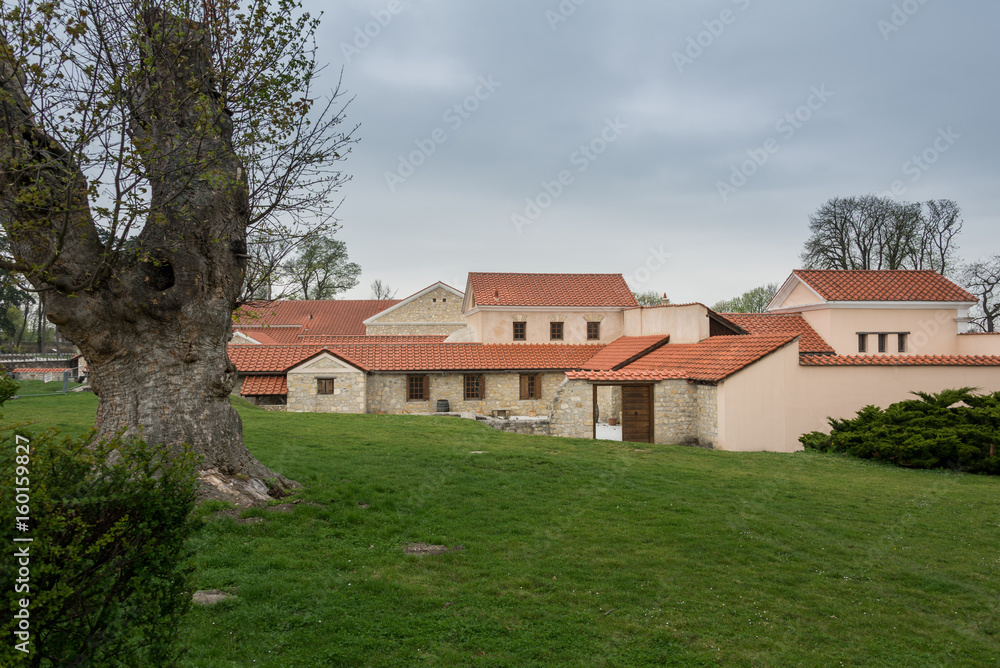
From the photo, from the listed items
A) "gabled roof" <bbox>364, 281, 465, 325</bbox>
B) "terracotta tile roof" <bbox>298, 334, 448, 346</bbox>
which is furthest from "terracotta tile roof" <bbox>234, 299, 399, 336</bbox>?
"terracotta tile roof" <bbox>298, 334, 448, 346</bbox>

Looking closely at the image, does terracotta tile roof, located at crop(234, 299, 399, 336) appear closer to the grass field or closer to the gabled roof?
the gabled roof

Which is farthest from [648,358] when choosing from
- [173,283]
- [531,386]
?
[173,283]

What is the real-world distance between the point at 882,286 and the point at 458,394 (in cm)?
2093

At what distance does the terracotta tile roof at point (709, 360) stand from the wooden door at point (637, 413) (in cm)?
68

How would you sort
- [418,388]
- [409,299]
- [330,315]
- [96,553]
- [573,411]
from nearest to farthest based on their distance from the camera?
1. [96,553]
2. [573,411]
3. [418,388]
4. [409,299]
5. [330,315]

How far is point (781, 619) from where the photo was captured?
5551 millimetres

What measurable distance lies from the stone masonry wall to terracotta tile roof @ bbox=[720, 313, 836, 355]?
659 inches

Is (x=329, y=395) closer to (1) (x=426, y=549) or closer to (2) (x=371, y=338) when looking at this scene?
(2) (x=371, y=338)

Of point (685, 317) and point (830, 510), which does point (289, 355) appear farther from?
point (830, 510)

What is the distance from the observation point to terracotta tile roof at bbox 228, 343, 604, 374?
27.1 meters

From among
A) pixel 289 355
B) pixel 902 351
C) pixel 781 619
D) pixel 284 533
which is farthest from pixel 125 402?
pixel 902 351

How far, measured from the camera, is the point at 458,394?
2841 cm

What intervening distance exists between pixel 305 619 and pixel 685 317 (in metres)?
22.4

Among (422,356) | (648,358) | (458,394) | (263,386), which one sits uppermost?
(422,356)
